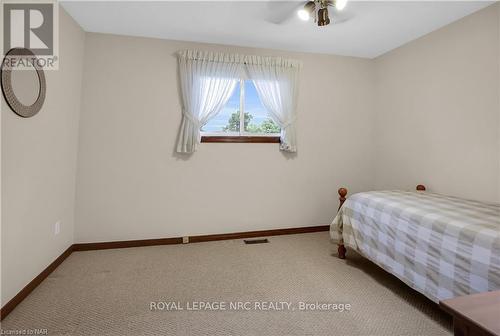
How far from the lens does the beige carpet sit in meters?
1.64

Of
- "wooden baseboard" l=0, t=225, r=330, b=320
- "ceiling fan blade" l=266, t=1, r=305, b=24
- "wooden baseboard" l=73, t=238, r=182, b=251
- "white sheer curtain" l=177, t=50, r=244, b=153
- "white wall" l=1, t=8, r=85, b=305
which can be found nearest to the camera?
"white wall" l=1, t=8, r=85, b=305

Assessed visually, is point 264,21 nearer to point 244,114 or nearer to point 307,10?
point 307,10

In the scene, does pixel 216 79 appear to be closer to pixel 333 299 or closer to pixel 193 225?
pixel 193 225

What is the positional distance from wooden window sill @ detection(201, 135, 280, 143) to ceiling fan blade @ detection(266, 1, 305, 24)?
1.28 metres

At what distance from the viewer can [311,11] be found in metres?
2.25

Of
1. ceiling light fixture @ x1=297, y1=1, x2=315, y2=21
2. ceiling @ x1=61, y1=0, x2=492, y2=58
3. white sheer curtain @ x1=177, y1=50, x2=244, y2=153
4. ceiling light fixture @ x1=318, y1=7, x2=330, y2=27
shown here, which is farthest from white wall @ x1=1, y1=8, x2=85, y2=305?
ceiling light fixture @ x1=318, y1=7, x2=330, y2=27

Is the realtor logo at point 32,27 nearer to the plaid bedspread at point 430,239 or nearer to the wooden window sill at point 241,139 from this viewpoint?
the wooden window sill at point 241,139

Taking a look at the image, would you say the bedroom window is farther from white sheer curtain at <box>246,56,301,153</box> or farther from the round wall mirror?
the round wall mirror

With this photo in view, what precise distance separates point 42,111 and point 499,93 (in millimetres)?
3778

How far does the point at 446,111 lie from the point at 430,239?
1.67 metres

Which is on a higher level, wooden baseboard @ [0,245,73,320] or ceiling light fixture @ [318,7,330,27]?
ceiling light fixture @ [318,7,330,27]

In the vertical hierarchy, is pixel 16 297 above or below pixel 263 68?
below

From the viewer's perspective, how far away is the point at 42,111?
2.10 m

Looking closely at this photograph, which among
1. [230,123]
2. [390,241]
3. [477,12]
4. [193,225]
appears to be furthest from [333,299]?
[477,12]
